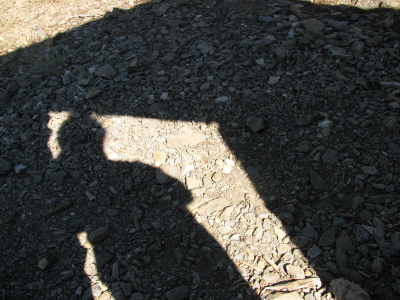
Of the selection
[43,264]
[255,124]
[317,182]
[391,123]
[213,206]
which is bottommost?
[43,264]

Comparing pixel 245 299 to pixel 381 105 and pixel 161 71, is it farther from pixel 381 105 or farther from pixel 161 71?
pixel 161 71

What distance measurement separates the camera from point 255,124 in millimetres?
3543

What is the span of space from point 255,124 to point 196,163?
2.24 feet

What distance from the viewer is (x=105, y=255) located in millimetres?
2871

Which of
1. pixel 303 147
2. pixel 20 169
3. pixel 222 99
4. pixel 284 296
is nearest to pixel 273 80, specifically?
pixel 222 99

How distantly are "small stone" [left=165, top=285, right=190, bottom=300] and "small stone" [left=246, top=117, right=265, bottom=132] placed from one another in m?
1.62

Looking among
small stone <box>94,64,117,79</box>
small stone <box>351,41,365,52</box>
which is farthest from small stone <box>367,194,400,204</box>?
small stone <box>94,64,117,79</box>

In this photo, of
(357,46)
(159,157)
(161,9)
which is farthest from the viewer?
(161,9)

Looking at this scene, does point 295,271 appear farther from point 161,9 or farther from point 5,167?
point 161,9

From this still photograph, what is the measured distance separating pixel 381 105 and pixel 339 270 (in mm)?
1725

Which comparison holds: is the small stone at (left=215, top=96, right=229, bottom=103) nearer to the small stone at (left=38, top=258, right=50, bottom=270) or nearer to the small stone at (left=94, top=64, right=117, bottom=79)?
the small stone at (left=94, top=64, right=117, bottom=79)

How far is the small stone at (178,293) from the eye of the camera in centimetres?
254

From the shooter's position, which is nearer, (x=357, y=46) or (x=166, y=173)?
(x=166, y=173)

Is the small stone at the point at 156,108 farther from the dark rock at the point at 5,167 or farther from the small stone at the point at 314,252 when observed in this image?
the small stone at the point at 314,252
